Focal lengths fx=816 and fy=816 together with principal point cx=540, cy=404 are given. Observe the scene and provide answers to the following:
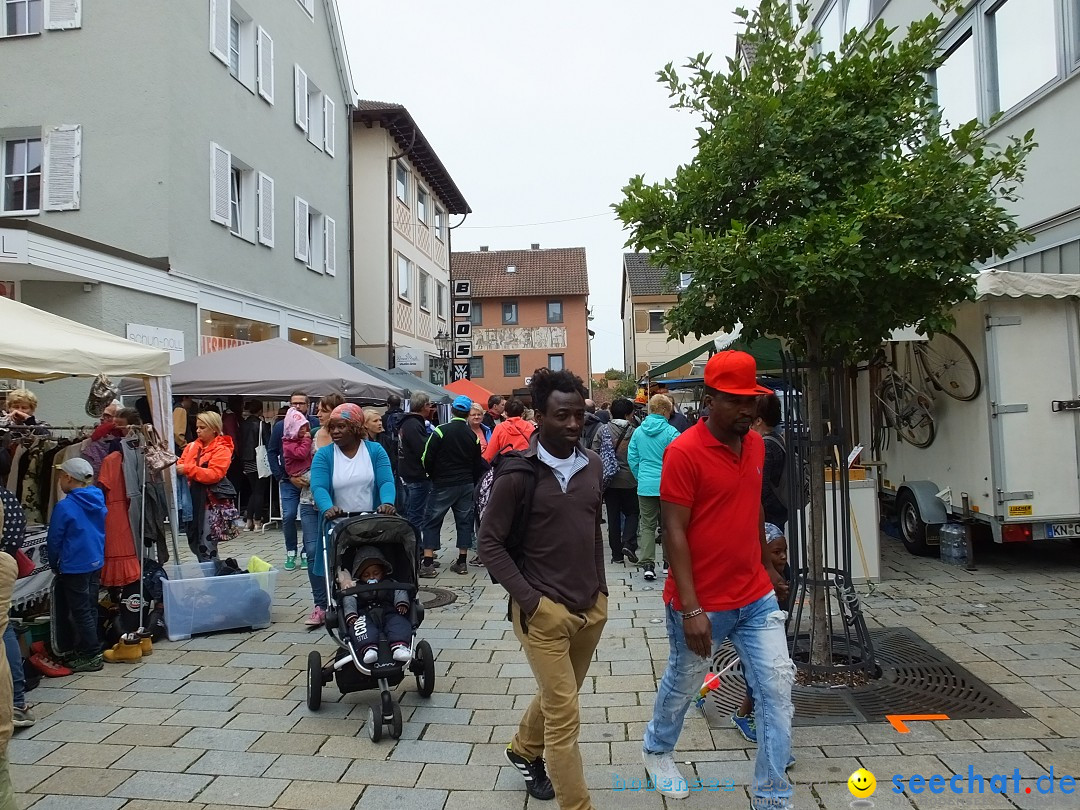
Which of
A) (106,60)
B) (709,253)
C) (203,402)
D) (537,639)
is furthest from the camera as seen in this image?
(203,402)

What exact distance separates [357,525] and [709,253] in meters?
2.62

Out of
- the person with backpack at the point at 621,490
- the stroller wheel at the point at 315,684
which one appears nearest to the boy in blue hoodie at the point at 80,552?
the stroller wheel at the point at 315,684

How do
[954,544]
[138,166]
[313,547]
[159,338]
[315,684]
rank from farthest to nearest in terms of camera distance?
[138,166]
[159,338]
[954,544]
[313,547]
[315,684]

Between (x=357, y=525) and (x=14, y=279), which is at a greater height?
(x=14, y=279)

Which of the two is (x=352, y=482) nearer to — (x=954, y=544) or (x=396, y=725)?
(x=396, y=725)

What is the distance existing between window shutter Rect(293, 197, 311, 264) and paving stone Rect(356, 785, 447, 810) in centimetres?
1592

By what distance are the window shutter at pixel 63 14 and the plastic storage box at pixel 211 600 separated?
34.4 feet

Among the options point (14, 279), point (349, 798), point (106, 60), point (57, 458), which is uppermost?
point (106, 60)

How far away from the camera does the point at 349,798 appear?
12.2ft

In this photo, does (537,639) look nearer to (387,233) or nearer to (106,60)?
(106,60)

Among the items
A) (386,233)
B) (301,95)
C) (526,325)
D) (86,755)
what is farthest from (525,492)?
(526,325)

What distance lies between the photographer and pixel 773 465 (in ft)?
17.7

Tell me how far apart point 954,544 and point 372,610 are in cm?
650

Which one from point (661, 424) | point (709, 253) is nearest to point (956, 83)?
point (661, 424)
